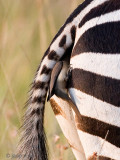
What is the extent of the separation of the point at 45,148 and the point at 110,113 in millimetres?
517

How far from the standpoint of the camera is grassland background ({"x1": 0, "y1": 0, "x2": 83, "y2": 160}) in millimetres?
3375

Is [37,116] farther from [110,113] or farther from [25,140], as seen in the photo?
[110,113]

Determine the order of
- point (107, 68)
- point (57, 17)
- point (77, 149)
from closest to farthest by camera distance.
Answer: point (107, 68)
point (77, 149)
point (57, 17)

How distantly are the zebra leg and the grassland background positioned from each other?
754 millimetres

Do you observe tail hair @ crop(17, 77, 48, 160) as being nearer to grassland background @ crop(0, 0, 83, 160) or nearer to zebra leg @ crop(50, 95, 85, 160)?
zebra leg @ crop(50, 95, 85, 160)

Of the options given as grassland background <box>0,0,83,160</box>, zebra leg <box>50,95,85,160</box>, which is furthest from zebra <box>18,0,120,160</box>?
A: grassland background <box>0,0,83,160</box>

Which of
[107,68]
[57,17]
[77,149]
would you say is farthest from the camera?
[57,17]

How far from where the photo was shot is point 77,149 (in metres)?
2.15

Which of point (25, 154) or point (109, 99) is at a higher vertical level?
point (109, 99)

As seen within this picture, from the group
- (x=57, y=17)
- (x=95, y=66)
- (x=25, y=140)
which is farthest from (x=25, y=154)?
(x=57, y=17)

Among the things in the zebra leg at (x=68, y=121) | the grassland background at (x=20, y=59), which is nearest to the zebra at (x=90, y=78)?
the zebra leg at (x=68, y=121)

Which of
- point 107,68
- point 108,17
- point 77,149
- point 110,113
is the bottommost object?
point 77,149

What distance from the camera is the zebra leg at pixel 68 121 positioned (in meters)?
2.10

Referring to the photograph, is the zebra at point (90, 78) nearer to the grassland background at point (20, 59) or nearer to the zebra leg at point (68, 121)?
the zebra leg at point (68, 121)
